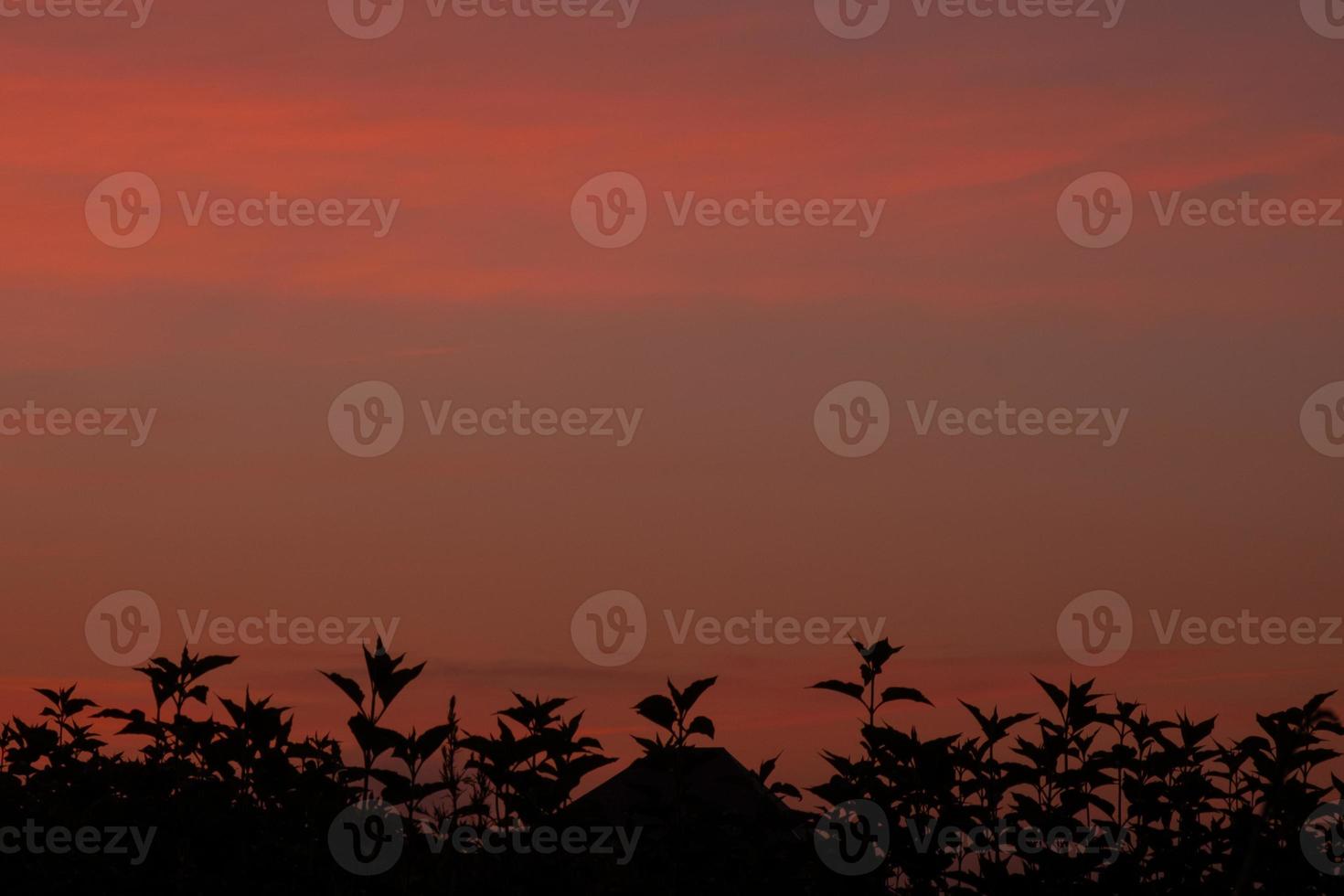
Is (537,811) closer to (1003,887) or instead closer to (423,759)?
(423,759)

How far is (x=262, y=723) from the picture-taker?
44.3 feet

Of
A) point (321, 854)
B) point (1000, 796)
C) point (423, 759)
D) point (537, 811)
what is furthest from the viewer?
point (1000, 796)

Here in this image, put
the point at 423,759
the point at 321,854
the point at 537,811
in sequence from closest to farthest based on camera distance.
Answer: the point at 423,759 → the point at 537,811 → the point at 321,854

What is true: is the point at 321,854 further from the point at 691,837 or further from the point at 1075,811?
the point at 1075,811

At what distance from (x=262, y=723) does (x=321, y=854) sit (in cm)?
126

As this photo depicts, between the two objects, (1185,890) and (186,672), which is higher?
(186,672)

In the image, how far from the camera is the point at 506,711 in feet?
42.8

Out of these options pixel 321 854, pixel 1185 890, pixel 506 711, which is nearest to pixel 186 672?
pixel 321 854

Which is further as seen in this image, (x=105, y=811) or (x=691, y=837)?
(x=105, y=811)

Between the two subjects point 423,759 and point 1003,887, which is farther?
point 1003,887

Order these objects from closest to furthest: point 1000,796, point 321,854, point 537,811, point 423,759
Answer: point 423,759, point 537,811, point 321,854, point 1000,796

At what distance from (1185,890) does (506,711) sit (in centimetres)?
691

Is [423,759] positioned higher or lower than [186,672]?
lower

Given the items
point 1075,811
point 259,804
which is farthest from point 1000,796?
point 259,804
